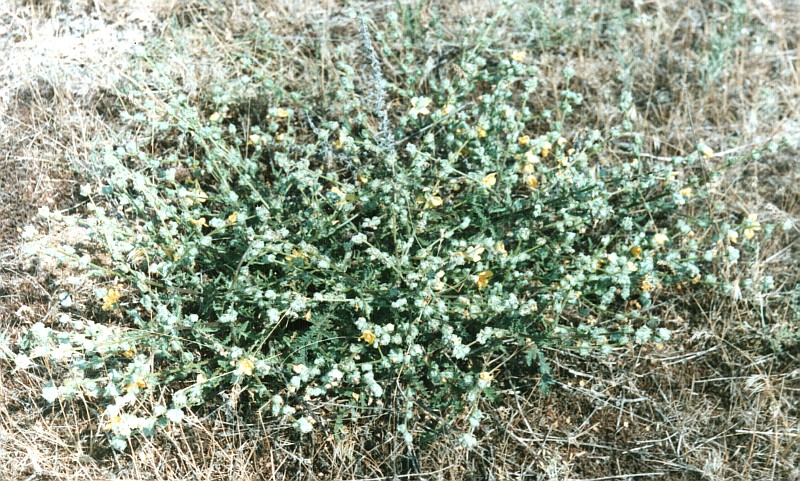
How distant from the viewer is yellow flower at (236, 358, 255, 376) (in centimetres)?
277

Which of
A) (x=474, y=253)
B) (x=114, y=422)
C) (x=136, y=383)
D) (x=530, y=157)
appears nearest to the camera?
(x=114, y=422)

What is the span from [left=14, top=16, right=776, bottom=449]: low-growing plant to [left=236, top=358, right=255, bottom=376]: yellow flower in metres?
0.02

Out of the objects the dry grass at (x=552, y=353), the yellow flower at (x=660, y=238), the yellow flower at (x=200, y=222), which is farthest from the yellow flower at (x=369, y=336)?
the yellow flower at (x=660, y=238)

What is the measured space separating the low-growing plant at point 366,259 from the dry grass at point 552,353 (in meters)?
0.13

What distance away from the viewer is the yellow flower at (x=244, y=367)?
2.77 m

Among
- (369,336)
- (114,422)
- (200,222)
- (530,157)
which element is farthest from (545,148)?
(114,422)

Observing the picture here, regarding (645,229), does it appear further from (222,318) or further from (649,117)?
(222,318)

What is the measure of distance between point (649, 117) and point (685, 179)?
0.45 m

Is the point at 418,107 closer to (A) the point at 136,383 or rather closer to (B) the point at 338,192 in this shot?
(B) the point at 338,192

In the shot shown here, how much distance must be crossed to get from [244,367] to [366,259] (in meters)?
0.69

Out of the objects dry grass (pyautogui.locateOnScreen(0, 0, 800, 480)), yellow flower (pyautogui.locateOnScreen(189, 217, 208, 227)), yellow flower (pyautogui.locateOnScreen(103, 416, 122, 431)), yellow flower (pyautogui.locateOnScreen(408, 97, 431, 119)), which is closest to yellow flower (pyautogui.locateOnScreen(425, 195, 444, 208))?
yellow flower (pyautogui.locateOnScreen(408, 97, 431, 119))

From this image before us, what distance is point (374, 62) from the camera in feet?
11.1

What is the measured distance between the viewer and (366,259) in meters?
3.09

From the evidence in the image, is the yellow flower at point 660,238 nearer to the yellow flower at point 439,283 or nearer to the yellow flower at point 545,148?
the yellow flower at point 545,148
